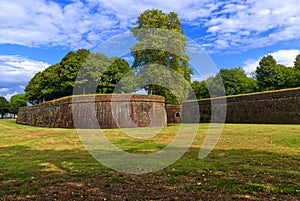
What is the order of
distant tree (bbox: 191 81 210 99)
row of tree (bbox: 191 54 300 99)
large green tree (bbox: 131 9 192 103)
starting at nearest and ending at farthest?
large green tree (bbox: 131 9 192 103)
row of tree (bbox: 191 54 300 99)
distant tree (bbox: 191 81 210 99)

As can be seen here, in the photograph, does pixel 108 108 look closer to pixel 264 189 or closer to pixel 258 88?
pixel 264 189

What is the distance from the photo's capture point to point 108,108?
17516mm

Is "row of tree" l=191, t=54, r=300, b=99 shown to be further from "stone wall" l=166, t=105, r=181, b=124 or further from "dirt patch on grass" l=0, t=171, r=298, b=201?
"dirt patch on grass" l=0, t=171, r=298, b=201

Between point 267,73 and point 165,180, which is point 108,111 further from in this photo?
point 267,73

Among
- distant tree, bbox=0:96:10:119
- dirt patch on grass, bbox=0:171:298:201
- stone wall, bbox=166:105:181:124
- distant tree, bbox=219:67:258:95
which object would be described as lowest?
dirt patch on grass, bbox=0:171:298:201

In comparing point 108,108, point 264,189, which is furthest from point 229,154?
point 108,108

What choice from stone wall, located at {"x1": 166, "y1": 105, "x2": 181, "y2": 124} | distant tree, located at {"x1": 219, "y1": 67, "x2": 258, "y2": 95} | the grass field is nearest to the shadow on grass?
the grass field

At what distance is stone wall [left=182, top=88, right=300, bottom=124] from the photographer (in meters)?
18.7

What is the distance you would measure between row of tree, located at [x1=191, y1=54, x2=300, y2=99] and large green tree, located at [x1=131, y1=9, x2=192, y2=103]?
2117cm

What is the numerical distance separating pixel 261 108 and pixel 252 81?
3028 centimetres

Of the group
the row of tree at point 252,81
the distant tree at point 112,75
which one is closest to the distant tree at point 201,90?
the row of tree at point 252,81

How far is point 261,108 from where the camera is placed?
837 inches

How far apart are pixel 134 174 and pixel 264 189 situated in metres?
2.39

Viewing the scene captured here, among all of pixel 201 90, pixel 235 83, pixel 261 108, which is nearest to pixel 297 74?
pixel 235 83
